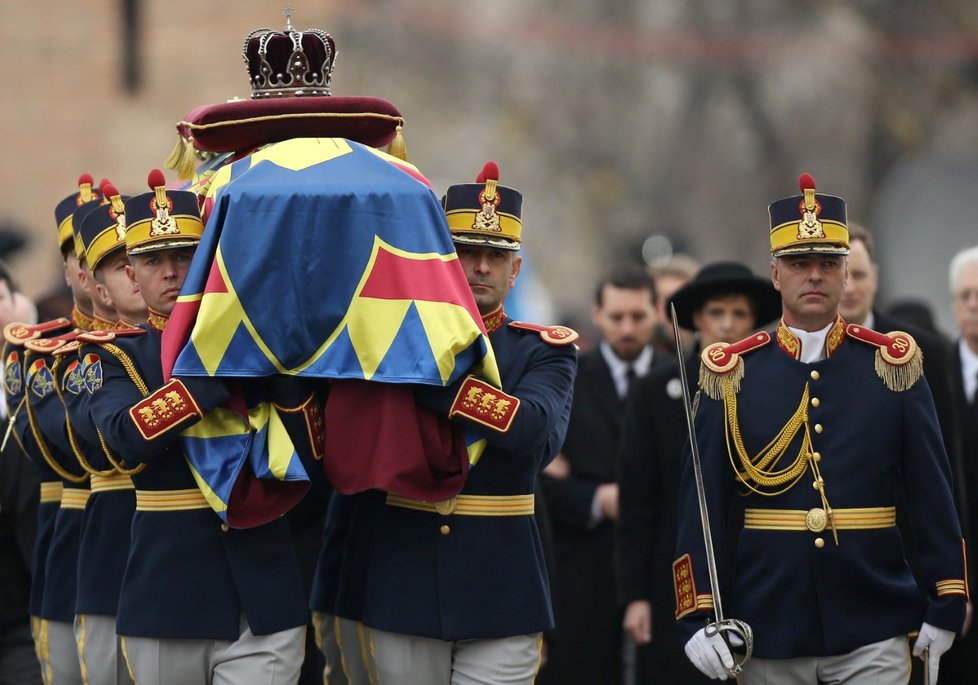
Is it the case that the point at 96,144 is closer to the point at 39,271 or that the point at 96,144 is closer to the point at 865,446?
the point at 39,271

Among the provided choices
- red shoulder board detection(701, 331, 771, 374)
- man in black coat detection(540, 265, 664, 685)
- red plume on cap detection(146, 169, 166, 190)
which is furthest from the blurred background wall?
red plume on cap detection(146, 169, 166, 190)

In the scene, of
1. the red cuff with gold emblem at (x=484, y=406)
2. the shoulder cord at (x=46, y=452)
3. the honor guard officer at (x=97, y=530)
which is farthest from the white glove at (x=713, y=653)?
the shoulder cord at (x=46, y=452)

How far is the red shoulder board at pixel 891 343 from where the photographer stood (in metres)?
5.75

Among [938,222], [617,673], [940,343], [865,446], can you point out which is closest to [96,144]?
[938,222]

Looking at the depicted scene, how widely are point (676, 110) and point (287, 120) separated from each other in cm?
1855

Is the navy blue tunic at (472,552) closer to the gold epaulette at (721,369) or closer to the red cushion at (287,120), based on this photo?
A: the gold epaulette at (721,369)

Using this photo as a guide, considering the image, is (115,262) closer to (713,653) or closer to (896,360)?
(713,653)

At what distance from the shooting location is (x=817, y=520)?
5.63 meters

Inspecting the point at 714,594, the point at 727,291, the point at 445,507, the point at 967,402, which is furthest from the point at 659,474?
the point at 445,507

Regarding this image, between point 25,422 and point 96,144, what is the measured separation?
10947 millimetres

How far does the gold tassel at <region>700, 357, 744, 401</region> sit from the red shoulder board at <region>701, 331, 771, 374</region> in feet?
0.04

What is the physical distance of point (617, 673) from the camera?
8344 mm

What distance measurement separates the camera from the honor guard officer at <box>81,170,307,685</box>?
208 inches

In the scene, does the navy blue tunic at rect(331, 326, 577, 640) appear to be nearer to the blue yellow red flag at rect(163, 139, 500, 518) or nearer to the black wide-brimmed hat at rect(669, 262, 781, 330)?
the blue yellow red flag at rect(163, 139, 500, 518)
